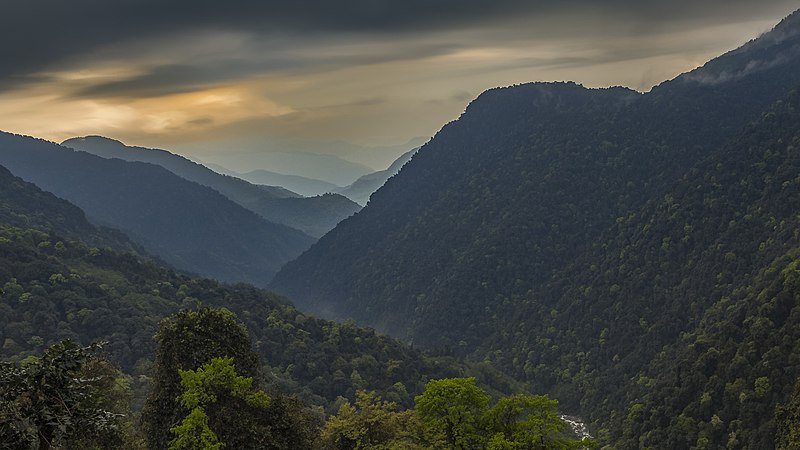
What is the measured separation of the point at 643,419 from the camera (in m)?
97.2

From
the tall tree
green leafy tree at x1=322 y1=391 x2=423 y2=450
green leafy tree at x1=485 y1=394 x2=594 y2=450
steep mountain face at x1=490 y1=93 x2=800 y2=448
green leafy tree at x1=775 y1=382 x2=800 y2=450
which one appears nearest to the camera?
green leafy tree at x1=322 y1=391 x2=423 y2=450

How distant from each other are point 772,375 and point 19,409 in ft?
284

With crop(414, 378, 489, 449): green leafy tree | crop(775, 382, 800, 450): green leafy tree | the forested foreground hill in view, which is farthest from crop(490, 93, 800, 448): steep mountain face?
crop(414, 378, 489, 449): green leafy tree

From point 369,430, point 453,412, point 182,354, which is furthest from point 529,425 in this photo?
point 182,354

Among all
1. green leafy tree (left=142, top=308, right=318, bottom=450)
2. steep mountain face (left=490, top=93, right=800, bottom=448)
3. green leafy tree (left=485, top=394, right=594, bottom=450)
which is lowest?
steep mountain face (left=490, top=93, right=800, bottom=448)

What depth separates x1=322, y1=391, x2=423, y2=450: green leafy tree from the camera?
30125mm

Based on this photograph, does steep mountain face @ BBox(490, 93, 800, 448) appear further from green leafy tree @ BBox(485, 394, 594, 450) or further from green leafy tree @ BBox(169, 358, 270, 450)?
green leafy tree @ BBox(169, 358, 270, 450)

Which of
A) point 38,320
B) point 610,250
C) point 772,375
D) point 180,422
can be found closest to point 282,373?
point 38,320

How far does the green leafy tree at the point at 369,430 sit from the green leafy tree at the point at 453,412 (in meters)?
0.79

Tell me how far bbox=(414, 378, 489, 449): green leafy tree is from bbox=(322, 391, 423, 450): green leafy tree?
79cm

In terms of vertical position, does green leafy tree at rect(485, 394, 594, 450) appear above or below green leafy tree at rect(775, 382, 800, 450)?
above

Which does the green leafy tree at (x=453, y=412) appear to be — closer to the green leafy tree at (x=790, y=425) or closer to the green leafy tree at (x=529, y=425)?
the green leafy tree at (x=529, y=425)

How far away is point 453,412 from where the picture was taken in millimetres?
31922

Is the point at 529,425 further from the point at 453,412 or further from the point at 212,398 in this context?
the point at 212,398
